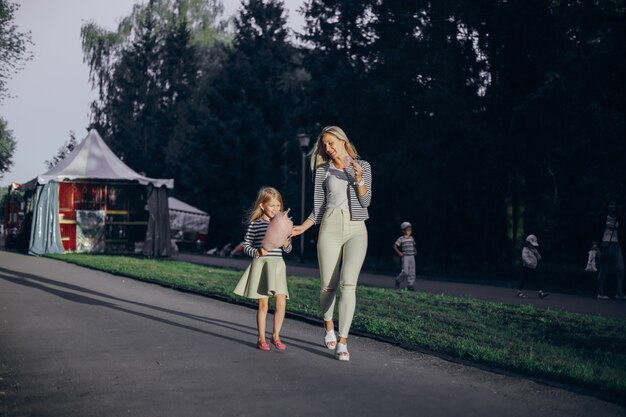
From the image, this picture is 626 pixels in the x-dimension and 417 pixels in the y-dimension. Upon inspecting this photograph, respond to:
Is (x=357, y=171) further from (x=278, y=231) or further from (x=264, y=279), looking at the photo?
(x=264, y=279)

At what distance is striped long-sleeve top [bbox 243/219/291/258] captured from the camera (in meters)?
7.32

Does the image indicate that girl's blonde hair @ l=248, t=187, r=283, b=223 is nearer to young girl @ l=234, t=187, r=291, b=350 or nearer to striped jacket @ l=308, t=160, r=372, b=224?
young girl @ l=234, t=187, r=291, b=350

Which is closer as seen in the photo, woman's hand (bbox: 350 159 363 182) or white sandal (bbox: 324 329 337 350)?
woman's hand (bbox: 350 159 363 182)

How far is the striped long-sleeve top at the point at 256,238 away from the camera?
732cm

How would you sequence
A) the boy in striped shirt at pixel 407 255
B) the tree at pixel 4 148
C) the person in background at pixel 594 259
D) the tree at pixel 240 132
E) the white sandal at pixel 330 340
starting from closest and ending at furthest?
the white sandal at pixel 330 340, the boy in striped shirt at pixel 407 255, the person in background at pixel 594 259, the tree at pixel 240 132, the tree at pixel 4 148

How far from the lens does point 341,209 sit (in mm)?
6918

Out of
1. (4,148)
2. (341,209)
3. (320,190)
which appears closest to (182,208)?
(4,148)

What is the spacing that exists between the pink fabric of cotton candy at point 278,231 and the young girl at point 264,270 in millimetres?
130

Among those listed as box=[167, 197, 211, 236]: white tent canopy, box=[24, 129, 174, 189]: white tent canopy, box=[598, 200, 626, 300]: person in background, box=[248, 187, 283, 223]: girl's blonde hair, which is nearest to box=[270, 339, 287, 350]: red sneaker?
box=[248, 187, 283, 223]: girl's blonde hair

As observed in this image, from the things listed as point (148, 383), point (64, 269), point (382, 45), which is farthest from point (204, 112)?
point (148, 383)

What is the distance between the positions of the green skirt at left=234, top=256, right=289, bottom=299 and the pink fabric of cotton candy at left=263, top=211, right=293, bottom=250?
0.26m

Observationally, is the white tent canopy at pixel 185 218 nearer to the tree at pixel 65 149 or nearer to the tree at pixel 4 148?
the tree at pixel 4 148

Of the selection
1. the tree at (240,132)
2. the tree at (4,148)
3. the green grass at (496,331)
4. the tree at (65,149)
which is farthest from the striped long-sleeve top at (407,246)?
the tree at (65,149)

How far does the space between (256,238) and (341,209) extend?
99 cm
